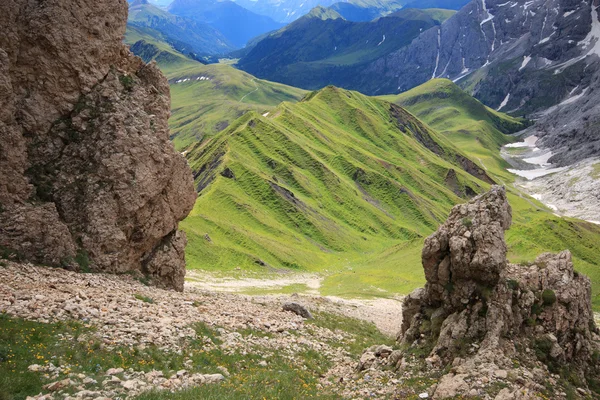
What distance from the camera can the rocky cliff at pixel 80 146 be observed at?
26.9 m

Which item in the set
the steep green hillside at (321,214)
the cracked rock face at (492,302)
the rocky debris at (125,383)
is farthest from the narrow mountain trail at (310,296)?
the rocky debris at (125,383)

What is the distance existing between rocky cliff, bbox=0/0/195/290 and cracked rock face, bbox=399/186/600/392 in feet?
59.8

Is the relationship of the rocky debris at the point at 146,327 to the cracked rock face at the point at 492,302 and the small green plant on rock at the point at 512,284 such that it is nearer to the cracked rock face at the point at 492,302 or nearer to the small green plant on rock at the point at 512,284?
the cracked rock face at the point at 492,302

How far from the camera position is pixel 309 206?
13512 centimetres

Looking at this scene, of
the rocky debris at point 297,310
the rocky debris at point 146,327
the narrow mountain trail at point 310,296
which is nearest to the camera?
the rocky debris at point 146,327

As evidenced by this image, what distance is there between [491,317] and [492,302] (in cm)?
84

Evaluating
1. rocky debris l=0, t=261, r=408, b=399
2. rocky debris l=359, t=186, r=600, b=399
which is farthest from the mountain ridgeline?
rocky debris l=359, t=186, r=600, b=399

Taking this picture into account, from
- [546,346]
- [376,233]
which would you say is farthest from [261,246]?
[546,346]

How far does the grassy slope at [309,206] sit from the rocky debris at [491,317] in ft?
158

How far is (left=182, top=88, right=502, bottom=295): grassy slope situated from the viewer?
9194cm

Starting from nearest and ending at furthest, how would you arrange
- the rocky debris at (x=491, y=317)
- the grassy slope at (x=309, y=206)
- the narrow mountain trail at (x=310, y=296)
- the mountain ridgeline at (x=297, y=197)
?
the rocky debris at (x=491, y=317) < the narrow mountain trail at (x=310, y=296) < the grassy slope at (x=309, y=206) < the mountain ridgeline at (x=297, y=197)

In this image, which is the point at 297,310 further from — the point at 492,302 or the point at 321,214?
the point at 321,214

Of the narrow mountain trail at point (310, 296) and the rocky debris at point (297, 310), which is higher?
the rocky debris at point (297, 310)

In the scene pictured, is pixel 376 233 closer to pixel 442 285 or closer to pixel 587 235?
pixel 587 235
